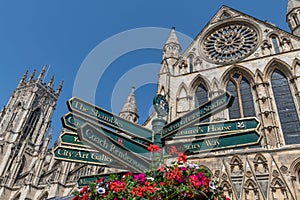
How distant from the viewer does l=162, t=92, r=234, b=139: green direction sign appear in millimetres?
3719

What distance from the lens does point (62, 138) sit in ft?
12.3

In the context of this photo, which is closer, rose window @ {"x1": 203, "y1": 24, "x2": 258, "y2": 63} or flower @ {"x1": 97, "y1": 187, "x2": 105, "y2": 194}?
flower @ {"x1": 97, "y1": 187, "x2": 105, "y2": 194}

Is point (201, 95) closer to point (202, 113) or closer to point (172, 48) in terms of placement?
point (172, 48)

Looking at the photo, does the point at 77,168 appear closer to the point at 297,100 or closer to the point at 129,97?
the point at 129,97

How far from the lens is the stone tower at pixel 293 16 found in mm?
13761

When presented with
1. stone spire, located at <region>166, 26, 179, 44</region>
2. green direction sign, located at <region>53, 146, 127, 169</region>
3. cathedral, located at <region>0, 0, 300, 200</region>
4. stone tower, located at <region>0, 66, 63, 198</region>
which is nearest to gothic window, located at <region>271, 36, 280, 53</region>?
cathedral, located at <region>0, 0, 300, 200</region>

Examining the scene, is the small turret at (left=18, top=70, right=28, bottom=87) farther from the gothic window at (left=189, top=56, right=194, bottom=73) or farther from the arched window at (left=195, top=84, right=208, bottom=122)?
the arched window at (left=195, top=84, right=208, bottom=122)

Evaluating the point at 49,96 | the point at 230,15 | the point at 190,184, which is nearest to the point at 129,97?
the point at 230,15

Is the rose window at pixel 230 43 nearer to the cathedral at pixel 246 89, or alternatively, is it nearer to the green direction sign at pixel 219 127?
the cathedral at pixel 246 89

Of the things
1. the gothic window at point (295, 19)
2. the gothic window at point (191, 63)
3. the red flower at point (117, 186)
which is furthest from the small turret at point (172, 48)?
the red flower at point (117, 186)

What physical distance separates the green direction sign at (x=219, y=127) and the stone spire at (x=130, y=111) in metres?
14.3

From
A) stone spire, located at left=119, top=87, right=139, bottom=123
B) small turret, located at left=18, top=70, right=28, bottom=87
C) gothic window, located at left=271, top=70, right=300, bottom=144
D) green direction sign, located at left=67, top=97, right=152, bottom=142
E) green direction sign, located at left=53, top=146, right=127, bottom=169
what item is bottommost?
green direction sign, located at left=53, top=146, right=127, bottom=169

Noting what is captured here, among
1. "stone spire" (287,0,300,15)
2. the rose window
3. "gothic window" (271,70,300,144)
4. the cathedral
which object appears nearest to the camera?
the cathedral

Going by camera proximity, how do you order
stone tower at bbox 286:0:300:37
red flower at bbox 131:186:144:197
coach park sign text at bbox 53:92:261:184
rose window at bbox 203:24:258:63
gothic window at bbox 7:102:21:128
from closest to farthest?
red flower at bbox 131:186:144:197 < coach park sign text at bbox 53:92:261:184 < rose window at bbox 203:24:258:63 < stone tower at bbox 286:0:300:37 < gothic window at bbox 7:102:21:128
